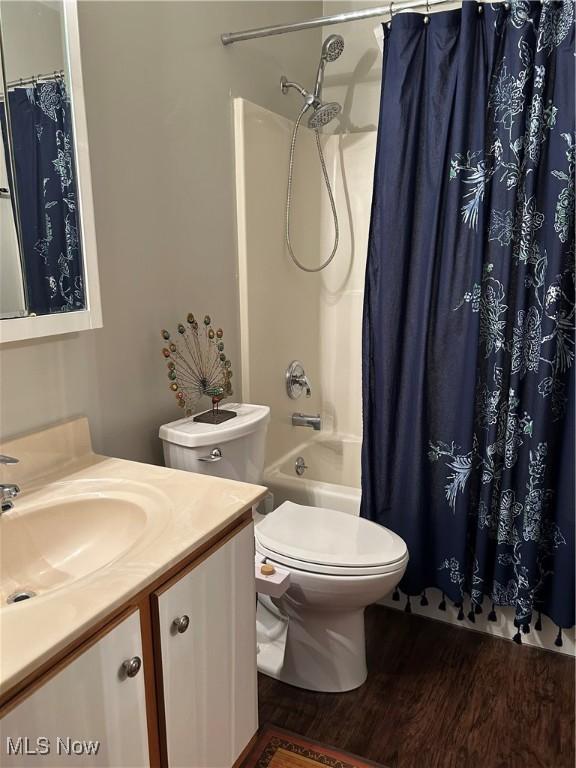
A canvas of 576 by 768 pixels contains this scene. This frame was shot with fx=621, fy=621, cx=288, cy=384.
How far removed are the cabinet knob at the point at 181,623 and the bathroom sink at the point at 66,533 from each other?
0.56 ft

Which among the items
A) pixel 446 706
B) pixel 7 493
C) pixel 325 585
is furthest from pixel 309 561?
pixel 7 493

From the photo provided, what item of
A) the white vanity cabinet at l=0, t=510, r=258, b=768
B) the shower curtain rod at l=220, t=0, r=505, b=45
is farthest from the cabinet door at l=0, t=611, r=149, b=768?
the shower curtain rod at l=220, t=0, r=505, b=45

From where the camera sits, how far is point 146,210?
69.1 inches

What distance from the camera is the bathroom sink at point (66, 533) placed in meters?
1.20

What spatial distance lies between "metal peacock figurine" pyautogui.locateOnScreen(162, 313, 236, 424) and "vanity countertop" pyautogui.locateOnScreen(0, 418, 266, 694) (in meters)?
0.40

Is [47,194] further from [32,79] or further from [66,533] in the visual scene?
[66,533]

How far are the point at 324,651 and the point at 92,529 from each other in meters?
0.92

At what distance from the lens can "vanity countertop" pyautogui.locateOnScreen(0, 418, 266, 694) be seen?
858mm

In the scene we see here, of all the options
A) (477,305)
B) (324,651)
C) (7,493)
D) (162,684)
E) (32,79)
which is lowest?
(324,651)

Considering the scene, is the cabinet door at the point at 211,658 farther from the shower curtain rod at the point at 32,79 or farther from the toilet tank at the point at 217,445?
the shower curtain rod at the point at 32,79

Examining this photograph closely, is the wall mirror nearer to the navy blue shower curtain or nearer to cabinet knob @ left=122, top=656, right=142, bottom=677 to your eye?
cabinet knob @ left=122, top=656, right=142, bottom=677

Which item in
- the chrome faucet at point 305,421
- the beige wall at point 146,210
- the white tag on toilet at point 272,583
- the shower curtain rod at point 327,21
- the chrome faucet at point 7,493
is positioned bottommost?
the white tag on toilet at point 272,583

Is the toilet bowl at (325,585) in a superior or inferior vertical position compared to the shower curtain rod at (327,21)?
inferior

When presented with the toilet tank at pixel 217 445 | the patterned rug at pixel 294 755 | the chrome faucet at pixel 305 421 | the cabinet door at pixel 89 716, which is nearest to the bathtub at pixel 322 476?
the chrome faucet at pixel 305 421
